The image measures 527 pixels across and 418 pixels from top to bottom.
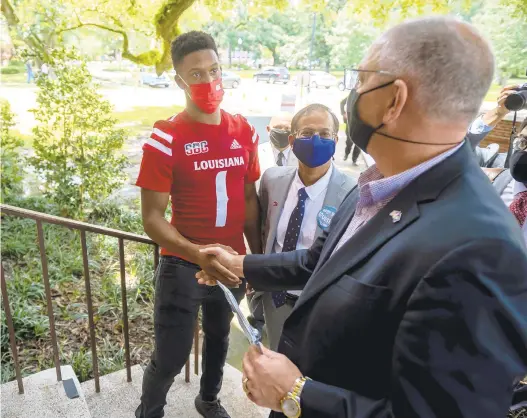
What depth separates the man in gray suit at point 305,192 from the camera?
7.03 feet

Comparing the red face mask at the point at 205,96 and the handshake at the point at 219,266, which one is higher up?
the red face mask at the point at 205,96

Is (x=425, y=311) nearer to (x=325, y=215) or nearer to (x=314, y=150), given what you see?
(x=325, y=215)

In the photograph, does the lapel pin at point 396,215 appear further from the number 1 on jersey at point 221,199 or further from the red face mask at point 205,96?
the red face mask at point 205,96

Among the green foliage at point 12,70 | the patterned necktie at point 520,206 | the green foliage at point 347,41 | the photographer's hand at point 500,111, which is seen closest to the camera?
the patterned necktie at point 520,206

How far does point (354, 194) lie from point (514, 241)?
1.99ft

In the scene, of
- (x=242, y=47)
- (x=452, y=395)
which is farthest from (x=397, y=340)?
(x=242, y=47)

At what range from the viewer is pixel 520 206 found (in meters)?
2.23

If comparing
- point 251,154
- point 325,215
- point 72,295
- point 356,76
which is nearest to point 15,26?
point 72,295

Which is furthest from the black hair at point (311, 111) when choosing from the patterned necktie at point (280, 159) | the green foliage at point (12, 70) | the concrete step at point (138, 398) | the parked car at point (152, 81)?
the green foliage at point (12, 70)

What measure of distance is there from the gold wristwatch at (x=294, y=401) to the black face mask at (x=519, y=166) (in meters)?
1.73

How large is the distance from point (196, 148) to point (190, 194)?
0.23 metres

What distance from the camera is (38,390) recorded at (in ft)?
7.87

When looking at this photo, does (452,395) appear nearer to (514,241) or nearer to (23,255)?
(514,241)

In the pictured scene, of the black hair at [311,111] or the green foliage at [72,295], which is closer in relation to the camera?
the black hair at [311,111]
